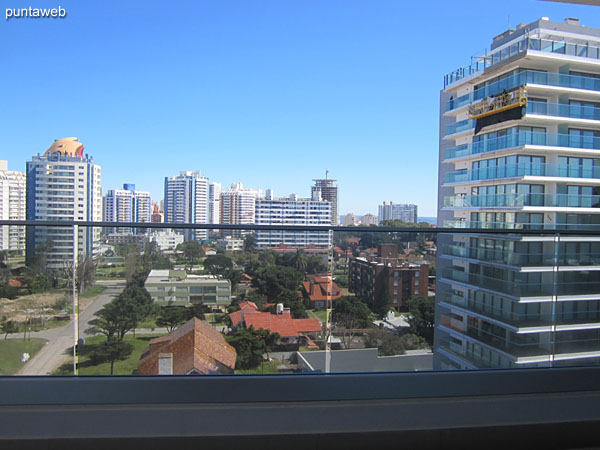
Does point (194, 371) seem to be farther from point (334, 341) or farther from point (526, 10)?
point (526, 10)

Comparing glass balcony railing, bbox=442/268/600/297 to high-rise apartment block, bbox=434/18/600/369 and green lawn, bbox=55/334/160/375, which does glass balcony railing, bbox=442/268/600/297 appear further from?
high-rise apartment block, bbox=434/18/600/369

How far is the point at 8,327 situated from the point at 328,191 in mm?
57686

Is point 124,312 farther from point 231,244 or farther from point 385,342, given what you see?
point 385,342

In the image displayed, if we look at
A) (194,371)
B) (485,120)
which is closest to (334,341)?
(194,371)

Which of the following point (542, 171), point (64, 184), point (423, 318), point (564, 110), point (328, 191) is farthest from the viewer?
point (328, 191)

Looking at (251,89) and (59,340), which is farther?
(251,89)

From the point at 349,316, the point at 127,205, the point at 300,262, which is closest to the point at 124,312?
the point at 300,262

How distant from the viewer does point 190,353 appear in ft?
6.02

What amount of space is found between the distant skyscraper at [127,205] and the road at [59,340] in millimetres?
57312

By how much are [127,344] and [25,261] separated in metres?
0.56

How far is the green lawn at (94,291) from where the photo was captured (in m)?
1.82

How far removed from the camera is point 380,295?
1.99m

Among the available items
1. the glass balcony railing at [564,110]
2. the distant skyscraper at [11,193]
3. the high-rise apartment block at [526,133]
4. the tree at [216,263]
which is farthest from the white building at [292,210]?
the tree at [216,263]

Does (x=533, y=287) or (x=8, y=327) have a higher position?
(x=533, y=287)
